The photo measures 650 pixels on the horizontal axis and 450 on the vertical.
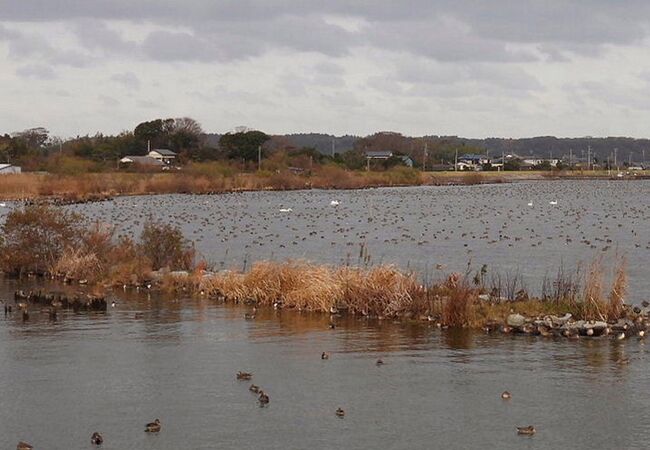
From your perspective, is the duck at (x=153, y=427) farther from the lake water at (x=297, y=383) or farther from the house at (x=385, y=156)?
the house at (x=385, y=156)

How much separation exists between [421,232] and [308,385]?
1309 inches

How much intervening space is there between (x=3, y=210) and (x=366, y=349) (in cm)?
5307

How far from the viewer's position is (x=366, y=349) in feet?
66.0

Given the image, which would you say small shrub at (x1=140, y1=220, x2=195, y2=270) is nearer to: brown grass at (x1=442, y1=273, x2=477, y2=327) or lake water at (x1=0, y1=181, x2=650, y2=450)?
lake water at (x1=0, y1=181, x2=650, y2=450)

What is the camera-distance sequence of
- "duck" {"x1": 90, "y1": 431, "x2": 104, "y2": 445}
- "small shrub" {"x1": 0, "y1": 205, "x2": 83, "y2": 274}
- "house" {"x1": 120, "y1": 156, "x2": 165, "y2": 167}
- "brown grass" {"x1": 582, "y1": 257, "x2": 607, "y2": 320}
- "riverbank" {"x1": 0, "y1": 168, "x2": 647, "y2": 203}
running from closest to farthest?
"duck" {"x1": 90, "y1": 431, "x2": 104, "y2": 445}
"brown grass" {"x1": 582, "y1": 257, "x2": 607, "y2": 320}
"small shrub" {"x1": 0, "y1": 205, "x2": 83, "y2": 274}
"riverbank" {"x1": 0, "y1": 168, "x2": 647, "y2": 203}
"house" {"x1": 120, "y1": 156, "x2": 165, "y2": 167}

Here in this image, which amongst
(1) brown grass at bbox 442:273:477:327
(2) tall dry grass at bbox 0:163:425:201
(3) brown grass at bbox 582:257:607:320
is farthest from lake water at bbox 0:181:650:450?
(2) tall dry grass at bbox 0:163:425:201

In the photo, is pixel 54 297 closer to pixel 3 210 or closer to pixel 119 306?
pixel 119 306

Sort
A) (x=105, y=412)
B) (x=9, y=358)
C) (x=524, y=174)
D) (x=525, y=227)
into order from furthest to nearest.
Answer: (x=524, y=174) → (x=525, y=227) → (x=9, y=358) → (x=105, y=412)

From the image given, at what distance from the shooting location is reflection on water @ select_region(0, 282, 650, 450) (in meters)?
14.3

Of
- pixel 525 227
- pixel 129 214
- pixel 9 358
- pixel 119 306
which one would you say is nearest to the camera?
pixel 9 358

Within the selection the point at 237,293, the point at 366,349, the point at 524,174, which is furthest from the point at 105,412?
the point at 524,174

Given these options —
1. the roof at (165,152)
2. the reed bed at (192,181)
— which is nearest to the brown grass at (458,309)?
the reed bed at (192,181)

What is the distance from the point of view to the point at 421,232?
49.9 m

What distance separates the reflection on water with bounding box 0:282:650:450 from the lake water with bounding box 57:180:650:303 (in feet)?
28.7
